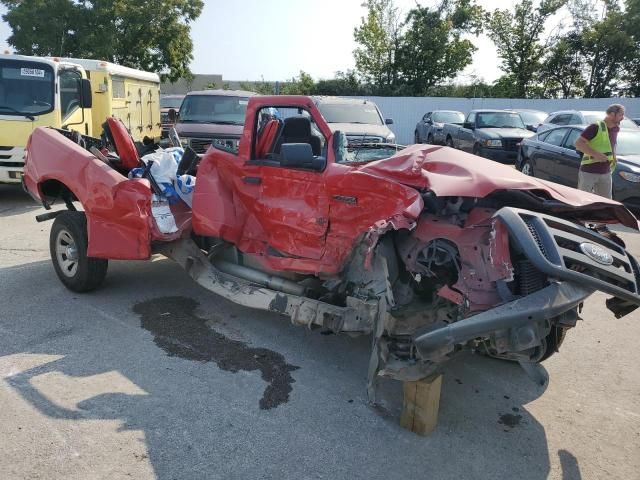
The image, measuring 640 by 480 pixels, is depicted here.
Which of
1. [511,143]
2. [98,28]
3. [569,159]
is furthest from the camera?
[98,28]

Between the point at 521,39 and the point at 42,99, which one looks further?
the point at 521,39

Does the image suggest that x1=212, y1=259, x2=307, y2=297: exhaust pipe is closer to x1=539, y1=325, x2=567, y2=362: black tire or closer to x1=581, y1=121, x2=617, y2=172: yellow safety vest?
x1=539, y1=325, x2=567, y2=362: black tire

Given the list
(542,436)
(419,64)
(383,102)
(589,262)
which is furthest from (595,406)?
(419,64)

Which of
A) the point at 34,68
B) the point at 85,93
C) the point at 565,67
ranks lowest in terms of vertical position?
the point at 85,93

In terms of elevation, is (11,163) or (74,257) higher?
(11,163)

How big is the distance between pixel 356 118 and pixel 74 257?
254 inches

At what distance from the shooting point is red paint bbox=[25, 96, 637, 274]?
129 inches

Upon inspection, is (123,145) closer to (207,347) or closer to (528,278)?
(207,347)

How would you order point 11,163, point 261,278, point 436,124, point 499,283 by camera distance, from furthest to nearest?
point 436,124 → point 11,163 → point 261,278 → point 499,283

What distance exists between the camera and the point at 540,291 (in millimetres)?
2793

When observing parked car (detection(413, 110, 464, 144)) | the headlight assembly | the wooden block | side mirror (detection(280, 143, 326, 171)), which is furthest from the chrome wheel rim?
parked car (detection(413, 110, 464, 144))

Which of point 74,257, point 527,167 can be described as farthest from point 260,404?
point 527,167

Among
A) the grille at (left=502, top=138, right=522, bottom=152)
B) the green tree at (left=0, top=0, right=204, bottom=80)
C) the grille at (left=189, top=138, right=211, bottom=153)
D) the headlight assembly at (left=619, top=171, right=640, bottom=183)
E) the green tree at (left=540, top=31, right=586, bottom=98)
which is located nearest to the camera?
the headlight assembly at (left=619, top=171, right=640, bottom=183)

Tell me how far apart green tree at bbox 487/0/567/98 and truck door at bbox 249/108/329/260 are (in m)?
34.5
